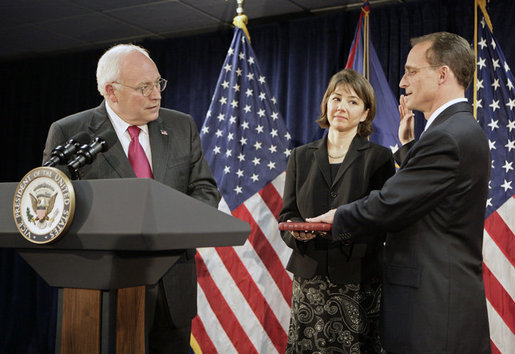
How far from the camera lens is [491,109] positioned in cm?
332

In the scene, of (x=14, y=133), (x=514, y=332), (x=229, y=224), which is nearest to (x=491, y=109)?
(x=514, y=332)

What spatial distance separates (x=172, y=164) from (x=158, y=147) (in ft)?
0.24

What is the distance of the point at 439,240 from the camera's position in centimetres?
183

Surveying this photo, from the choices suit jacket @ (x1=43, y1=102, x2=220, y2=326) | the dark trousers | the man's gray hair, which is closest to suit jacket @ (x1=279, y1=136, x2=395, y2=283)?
suit jacket @ (x1=43, y1=102, x2=220, y2=326)

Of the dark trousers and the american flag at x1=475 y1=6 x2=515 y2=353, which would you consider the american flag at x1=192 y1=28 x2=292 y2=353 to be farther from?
the dark trousers

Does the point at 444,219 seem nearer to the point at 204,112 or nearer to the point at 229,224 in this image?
the point at 229,224

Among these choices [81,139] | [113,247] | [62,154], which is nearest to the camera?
[113,247]

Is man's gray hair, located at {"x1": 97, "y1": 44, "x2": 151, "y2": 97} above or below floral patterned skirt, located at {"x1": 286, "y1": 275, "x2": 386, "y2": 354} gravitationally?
above

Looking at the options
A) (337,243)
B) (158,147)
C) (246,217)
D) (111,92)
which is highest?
(111,92)

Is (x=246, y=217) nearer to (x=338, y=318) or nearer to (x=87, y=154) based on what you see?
(x=338, y=318)

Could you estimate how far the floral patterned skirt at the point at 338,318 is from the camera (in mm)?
2441

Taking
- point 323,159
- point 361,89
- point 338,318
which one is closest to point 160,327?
point 338,318

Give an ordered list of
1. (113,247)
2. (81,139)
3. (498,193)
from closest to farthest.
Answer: (113,247), (81,139), (498,193)

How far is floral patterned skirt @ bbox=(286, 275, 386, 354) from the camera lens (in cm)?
244
